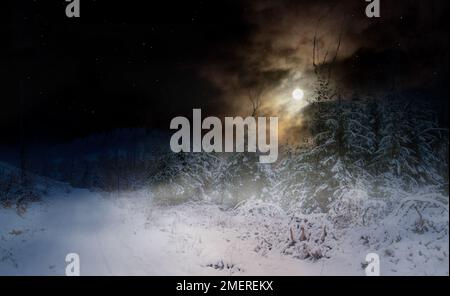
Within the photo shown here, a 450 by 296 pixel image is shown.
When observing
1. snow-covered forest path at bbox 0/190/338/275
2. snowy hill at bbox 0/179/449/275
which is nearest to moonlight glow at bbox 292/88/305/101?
snowy hill at bbox 0/179/449/275

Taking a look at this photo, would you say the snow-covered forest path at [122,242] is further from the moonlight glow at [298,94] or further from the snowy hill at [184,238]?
the moonlight glow at [298,94]

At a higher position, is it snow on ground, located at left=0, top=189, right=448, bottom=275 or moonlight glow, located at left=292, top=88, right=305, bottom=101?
moonlight glow, located at left=292, top=88, right=305, bottom=101

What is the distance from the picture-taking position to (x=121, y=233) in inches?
366

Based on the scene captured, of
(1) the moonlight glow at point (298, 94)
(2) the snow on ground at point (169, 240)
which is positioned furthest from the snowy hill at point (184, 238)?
(1) the moonlight glow at point (298, 94)

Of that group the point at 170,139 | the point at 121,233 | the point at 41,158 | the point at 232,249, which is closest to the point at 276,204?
the point at 232,249

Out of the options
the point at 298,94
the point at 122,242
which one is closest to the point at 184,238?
the point at 122,242

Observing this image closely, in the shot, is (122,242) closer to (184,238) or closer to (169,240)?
(169,240)

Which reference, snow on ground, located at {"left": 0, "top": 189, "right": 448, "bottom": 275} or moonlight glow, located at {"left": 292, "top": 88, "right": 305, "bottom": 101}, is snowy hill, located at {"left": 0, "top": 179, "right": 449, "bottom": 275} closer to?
snow on ground, located at {"left": 0, "top": 189, "right": 448, "bottom": 275}

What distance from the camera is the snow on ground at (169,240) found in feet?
29.2

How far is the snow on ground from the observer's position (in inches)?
350

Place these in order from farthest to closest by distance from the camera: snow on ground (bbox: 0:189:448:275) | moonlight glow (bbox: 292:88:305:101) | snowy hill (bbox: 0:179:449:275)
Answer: moonlight glow (bbox: 292:88:305:101) → snow on ground (bbox: 0:189:448:275) → snowy hill (bbox: 0:179:449:275)

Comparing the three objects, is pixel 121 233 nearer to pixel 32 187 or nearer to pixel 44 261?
pixel 44 261

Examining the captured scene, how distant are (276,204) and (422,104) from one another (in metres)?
4.67

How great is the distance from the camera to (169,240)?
9180mm
